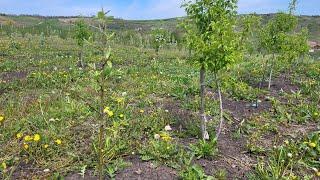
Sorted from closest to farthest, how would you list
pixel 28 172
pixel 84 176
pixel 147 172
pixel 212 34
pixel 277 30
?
1. pixel 84 176
2. pixel 147 172
3. pixel 28 172
4. pixel 212 34
5. pixel 277 30

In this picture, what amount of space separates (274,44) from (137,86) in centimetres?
497

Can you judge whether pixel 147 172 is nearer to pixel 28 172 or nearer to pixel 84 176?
pixel 84 176

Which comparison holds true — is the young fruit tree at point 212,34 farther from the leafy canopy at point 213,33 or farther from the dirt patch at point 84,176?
the dirt patch at point 84,176

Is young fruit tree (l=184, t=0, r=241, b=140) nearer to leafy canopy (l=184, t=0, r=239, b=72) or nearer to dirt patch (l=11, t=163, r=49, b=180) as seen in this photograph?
leafy canopy (l=184, t=0, r=239, b=72)

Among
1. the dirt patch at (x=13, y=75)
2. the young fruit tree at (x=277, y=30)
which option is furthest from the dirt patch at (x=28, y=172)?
the young fruit tree at (x=277, y=30)

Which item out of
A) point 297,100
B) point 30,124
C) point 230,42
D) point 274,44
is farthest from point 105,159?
point 274,44

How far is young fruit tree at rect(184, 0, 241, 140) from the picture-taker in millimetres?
8023

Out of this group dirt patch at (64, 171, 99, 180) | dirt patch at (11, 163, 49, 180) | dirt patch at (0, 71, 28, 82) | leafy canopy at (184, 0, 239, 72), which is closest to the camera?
dirt patch at (64, 171, 99, 180)

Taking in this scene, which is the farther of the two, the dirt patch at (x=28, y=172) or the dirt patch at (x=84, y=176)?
the dirt patch at (x=28, y=172)

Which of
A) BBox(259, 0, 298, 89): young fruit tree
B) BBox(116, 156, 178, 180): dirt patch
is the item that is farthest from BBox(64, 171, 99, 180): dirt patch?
BBox(259, 0, 298, 89): young fruit tree

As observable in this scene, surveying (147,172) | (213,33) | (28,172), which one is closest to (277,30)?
(213,33)

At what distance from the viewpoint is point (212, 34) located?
814 cm

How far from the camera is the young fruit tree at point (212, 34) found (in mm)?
8023

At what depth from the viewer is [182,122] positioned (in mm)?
9633
